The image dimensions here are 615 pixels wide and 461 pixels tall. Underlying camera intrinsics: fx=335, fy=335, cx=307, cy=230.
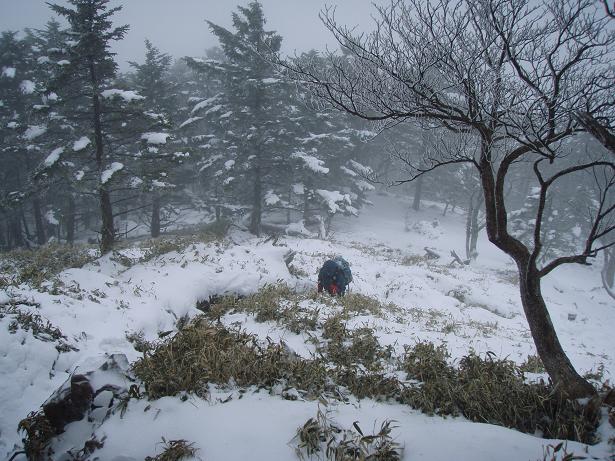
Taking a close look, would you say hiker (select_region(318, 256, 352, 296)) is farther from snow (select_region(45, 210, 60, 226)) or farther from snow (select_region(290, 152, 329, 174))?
snow (select_region(45, 210, 60, 226))

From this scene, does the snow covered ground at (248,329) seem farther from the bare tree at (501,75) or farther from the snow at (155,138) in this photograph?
the snow at (155,138)

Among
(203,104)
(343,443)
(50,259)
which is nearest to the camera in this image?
(343,443)

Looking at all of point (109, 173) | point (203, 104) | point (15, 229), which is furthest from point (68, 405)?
point (15, 229)

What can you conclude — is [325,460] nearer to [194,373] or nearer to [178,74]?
[194,373]

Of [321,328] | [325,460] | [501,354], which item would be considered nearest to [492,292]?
[501,354]

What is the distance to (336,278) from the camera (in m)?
11.3

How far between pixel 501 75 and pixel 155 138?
11984 mm

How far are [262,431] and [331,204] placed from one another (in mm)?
20246

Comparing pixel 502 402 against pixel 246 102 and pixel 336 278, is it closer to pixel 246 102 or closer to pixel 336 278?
pixel 336 278

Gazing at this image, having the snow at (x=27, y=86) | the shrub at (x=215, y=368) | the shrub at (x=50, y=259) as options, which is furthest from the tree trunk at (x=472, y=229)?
the snow at (x=27, y=86)

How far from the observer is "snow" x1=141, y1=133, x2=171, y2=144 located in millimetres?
12555

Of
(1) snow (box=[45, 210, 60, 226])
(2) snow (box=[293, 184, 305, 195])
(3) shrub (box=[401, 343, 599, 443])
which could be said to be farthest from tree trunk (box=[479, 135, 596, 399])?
(1) snow (box=[45, 210, 60, 226])

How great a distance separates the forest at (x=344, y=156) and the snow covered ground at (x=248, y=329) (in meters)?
0.15

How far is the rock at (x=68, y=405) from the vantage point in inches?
144
